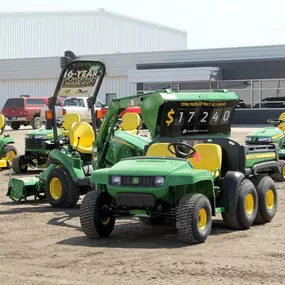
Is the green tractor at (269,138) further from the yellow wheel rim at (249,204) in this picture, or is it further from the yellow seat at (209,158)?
the yellow seat at (209,158)

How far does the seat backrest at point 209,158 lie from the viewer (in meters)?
9.83

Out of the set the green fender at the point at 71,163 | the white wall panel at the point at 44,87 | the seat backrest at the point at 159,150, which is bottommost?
the green fender at the point at 71,163

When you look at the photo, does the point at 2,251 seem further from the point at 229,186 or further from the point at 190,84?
the point at 190,84

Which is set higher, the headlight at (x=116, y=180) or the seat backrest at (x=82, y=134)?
the seat backrest at (x=82, y=134)

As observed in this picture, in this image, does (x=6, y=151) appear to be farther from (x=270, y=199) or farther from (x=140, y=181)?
(x=140, y=181)

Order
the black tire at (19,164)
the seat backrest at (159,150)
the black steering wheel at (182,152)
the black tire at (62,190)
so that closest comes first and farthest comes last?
1. the black steering wheel at (182,152)
2. the seat backrest at (159,150)
3. the black tire at (62,190)
4. the black tire at (19,164)

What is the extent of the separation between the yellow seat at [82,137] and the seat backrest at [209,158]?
12.0ft

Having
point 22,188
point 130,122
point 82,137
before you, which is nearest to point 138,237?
point 22,188

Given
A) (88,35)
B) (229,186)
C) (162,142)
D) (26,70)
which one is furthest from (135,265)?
(88,35)

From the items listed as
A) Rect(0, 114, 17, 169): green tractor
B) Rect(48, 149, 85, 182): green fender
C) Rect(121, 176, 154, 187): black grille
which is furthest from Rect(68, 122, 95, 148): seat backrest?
Rect(0, 114, 17, 169): green tractor

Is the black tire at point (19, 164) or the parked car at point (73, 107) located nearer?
the black tire at point (19, 164)

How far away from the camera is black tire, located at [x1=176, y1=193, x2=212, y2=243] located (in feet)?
28.0

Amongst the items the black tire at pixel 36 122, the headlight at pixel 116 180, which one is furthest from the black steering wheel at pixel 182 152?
the black tire at pixel 36 122

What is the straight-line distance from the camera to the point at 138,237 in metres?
9.42
